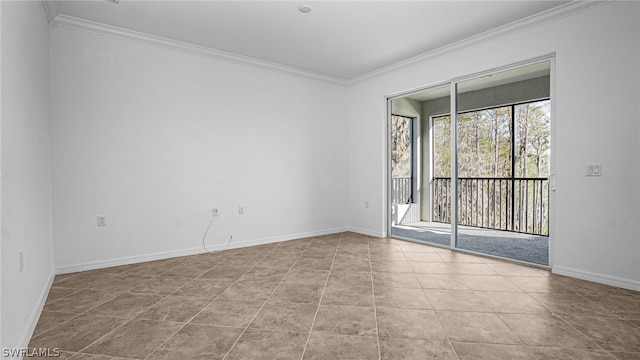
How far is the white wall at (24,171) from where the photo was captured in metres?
1.67

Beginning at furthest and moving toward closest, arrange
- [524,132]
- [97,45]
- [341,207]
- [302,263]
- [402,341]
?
[341,207], [524,132], [302,263], [97,45], [402,341]

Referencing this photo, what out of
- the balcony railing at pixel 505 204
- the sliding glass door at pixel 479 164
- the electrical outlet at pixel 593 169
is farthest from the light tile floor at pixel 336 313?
the balcony railing at pixel 505 204

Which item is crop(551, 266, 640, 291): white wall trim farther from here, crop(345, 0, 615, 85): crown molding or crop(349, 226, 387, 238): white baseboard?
crop(345, 0, 615, 85): crown molding

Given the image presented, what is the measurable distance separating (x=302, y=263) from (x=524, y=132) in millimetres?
3923

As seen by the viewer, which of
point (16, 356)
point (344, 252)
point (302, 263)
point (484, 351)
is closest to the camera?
point (16, 356)

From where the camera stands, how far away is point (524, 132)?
484 centimetres

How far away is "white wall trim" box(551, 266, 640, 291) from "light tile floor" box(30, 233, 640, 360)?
0.10 metres

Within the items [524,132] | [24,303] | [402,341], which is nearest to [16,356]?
[24,303]

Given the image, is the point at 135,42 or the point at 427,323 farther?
the point at 135,42

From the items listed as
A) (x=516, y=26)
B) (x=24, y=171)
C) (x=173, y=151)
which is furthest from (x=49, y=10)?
(x=516, y=26)

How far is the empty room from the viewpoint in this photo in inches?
79.4

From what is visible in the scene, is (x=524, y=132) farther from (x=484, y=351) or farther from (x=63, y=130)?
(x=63, y=130)

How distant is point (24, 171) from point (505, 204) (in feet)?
20.2

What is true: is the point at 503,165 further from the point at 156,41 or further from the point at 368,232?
the point at 156,41
